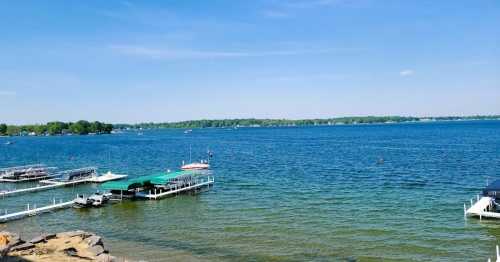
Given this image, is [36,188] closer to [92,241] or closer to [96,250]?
[92,241]

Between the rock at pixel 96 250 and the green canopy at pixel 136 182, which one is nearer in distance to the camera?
the rock at pixel 96 250

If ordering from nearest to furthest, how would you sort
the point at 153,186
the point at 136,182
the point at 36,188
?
the point at 136,182
the point at 153,186
the point at 36,188

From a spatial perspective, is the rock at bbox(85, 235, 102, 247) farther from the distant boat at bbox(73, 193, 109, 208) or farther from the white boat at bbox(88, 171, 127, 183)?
the white boat at bbox(88, 171, 127, 183)

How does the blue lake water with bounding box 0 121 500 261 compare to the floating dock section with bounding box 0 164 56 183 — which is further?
the floating dock section with bounding box 0 164 56 183

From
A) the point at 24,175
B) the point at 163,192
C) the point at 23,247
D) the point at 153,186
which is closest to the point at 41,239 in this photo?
the point at 23,247

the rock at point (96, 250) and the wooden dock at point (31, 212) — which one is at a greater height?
the rock at point (96, 250)

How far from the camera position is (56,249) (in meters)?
25.3

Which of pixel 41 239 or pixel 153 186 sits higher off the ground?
pixel 41 239

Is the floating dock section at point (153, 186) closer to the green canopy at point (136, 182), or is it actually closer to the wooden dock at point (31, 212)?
the green canopy at point (136, 182)

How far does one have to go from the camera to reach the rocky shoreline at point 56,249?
2312cm

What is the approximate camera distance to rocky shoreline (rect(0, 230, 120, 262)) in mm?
Result: 23125

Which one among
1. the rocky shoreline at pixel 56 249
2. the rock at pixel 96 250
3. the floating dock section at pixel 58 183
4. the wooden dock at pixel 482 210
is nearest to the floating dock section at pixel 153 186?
the floating dock section at pixel 58 183

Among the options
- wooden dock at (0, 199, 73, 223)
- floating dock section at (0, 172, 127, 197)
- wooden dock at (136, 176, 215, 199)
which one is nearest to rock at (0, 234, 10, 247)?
wooden dock at (0, 199, 73, 223)

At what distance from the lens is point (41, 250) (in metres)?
24.7
